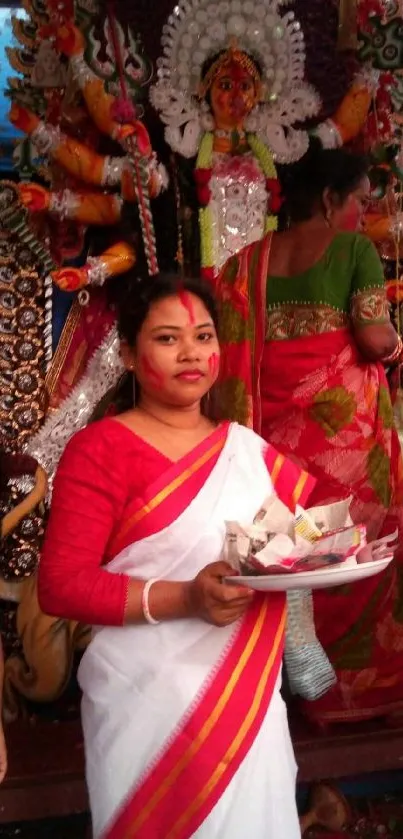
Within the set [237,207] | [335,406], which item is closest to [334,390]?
[335,406]

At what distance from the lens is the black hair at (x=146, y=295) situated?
1546 millimetres

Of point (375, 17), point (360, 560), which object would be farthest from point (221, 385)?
point (375, 17)

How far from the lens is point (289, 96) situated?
9.23ft

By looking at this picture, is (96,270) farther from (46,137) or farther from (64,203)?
(46,137)

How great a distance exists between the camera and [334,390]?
2.49m

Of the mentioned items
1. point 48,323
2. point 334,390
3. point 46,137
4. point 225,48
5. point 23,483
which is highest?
point 225,48

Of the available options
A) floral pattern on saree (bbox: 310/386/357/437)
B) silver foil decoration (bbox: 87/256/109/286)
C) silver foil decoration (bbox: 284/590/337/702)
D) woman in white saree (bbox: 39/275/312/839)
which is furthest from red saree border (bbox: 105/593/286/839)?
silver foil decoration (bbox: 87/256/109/286)

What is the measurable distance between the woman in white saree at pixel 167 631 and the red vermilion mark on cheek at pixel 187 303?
10 millimetres

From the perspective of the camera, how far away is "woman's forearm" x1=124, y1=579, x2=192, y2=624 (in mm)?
1363

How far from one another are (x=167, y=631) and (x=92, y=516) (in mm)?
211

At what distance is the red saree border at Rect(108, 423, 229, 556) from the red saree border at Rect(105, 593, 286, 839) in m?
0.24

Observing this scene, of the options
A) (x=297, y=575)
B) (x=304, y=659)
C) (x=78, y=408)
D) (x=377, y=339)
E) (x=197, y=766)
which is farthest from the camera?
(x=78, y=408)

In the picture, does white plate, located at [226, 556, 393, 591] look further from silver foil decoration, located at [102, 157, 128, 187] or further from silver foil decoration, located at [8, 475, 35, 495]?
silver foil decoration, located at [102, 157, 128, 187]

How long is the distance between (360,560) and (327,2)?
7.19ft
